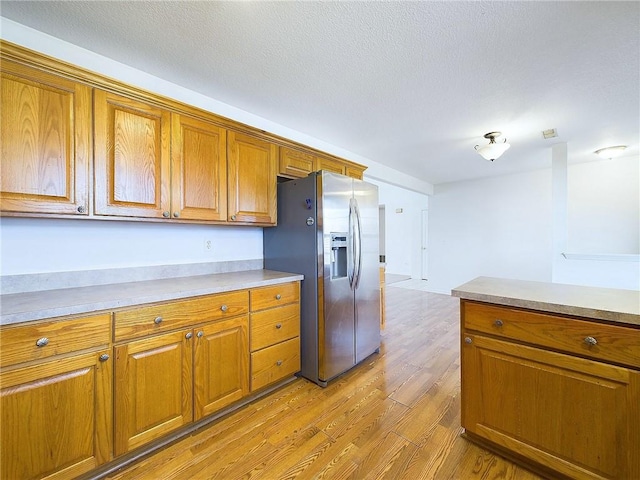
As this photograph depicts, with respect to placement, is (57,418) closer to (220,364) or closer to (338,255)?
(220,364)

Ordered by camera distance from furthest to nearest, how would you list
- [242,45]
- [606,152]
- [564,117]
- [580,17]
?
[606,152] → [564,117] → [242,45] → [580,17]

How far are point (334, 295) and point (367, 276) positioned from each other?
0.52 metres

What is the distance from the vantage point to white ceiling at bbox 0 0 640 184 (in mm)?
1391

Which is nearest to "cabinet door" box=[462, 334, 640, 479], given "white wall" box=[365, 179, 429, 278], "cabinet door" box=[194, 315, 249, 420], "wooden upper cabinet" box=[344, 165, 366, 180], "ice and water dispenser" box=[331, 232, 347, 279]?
"ice and water dispenser" box=[331, 232, 347, 279]

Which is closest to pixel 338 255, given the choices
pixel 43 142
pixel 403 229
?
pixel 43 142

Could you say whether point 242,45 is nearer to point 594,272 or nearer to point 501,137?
point 501,137

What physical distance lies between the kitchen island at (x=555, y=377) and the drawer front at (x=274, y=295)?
1.27 meters

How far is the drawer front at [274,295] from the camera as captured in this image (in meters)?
1.98

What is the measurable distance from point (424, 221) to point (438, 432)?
6.45 meters

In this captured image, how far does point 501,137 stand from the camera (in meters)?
3.06

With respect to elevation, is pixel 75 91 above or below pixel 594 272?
above

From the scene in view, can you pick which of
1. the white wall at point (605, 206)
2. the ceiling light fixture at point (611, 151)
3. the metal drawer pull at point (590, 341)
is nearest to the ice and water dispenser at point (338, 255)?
the metal drawer pull at point (590, 341)

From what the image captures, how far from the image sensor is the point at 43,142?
4.48 ft

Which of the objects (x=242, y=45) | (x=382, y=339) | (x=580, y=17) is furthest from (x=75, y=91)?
(x=382, y=339)
